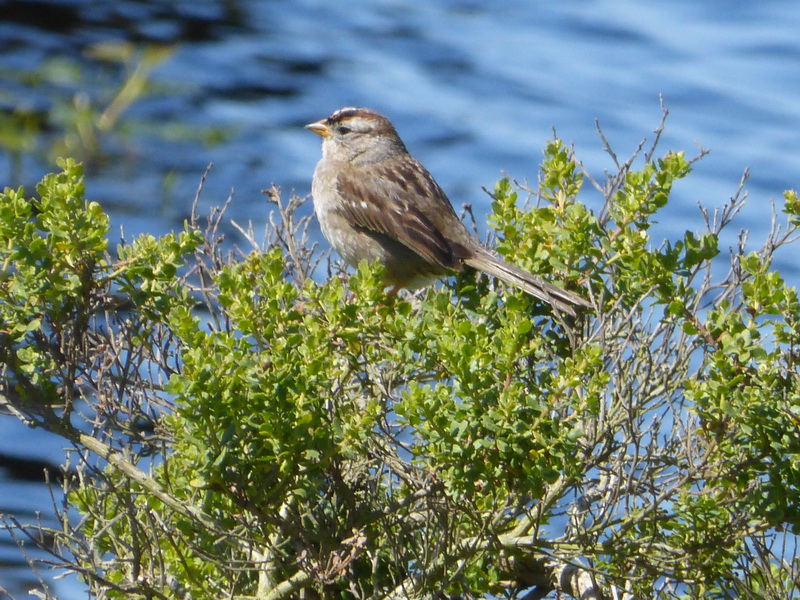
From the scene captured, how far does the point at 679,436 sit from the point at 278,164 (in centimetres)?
601

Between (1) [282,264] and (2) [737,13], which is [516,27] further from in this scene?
(1) [282,264]

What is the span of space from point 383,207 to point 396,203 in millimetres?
58

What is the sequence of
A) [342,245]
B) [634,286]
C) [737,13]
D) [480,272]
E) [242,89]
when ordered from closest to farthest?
[634,286] < [480,272] < [342,245] < [242,89] < [737,13]

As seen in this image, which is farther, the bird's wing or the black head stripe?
the black head stripe

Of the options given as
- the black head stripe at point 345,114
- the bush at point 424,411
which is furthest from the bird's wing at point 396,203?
the bush at point 424,411

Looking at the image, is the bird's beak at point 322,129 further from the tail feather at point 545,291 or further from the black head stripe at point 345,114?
the tail feather at point 545,291

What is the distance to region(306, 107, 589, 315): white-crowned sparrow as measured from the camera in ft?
15.3

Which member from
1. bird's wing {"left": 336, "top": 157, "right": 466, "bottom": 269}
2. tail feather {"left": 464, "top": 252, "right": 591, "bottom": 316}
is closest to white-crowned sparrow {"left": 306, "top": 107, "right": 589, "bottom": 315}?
bird's wing {"left": 336, "top": 157, "right": 466, "bottom": 269}

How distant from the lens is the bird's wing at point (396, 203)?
4812 millimetres

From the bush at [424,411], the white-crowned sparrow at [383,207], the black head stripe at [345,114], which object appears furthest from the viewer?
the black head stripe at [345,114]

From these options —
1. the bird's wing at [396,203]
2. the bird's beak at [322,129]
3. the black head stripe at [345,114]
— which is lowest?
the bird's wing at [396,203]

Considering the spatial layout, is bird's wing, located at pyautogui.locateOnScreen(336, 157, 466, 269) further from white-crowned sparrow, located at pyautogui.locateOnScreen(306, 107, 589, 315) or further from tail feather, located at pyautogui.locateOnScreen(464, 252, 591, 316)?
tail feather, located at pyautogui.locateOnScreen(464, 252, 591, 316)

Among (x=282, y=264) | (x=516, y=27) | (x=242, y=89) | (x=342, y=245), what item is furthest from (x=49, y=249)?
(x=516, y=27)

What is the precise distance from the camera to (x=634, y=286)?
2.98m
